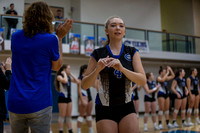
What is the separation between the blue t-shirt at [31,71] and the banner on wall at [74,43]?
8780mm

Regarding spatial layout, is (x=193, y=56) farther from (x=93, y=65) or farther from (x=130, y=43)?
(x=93, y=65)

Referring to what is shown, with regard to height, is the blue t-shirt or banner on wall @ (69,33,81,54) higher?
banner on wall @ (69,33,81,54)

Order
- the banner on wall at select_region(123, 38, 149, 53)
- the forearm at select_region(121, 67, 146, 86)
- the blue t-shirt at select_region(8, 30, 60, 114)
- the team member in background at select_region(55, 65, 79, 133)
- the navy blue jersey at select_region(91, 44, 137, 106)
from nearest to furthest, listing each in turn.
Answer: the blue t-shirt at select_region(8, 30, 60, 114) < the forearm at select_region(121, 67, 146, 86) < the navy blue jersey at select_region(91, 44, 137, 106) < the team member in background at select_region(55, 65, 79, 133) < the banner on wall at select_region(123, 38, 149, 53)

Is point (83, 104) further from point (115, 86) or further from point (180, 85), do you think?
point (115, 86)

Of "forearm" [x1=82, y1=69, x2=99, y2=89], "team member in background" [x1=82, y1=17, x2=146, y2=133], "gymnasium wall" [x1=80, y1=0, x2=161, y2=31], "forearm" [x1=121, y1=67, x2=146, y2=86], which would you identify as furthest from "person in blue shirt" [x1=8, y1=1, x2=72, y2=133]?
"gymnasium wall" [x1=80, y1=0, x2=161, y2=31]

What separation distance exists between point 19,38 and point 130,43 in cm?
1082

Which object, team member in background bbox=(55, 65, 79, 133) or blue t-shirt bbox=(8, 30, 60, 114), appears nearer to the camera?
blue t-shirt bbox=(8, 30, 60, 114)

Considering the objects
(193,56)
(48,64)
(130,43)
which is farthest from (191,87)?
(48,64)

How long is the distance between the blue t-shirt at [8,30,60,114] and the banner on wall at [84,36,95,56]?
358 inches

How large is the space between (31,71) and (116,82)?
0.83m

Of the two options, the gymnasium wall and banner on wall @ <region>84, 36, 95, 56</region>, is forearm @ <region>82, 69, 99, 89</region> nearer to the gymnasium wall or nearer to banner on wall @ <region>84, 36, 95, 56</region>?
banner on wall @ <region>84, 36, 95, 56</region>

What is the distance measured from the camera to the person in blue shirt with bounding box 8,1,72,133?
5.85 ft

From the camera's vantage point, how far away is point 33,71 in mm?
1830

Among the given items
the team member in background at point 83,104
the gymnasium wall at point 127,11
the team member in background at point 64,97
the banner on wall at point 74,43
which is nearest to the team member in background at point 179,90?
the team member in background at point 83,104
